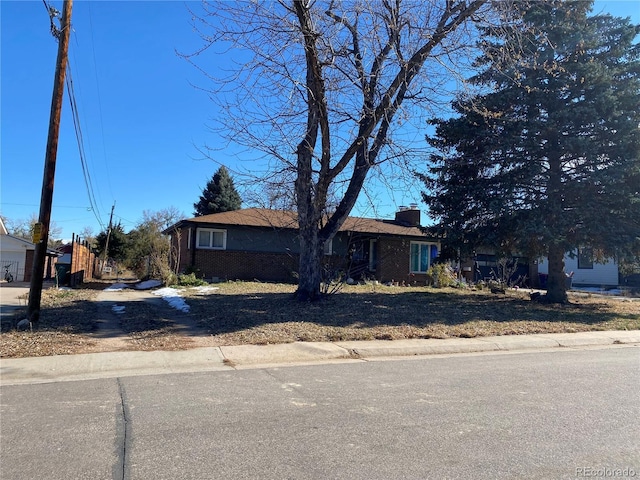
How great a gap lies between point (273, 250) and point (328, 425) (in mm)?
20138

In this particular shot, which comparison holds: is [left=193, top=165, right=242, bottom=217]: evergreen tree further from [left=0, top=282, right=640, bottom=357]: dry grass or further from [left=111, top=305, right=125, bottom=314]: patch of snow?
[left=111, top=305, right=125, bottom=314]: patch of snow

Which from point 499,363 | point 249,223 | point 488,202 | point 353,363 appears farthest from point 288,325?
point 249,223

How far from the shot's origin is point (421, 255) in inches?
1085

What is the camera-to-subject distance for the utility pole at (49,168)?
10.5 metres

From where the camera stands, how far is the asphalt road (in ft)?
13.0

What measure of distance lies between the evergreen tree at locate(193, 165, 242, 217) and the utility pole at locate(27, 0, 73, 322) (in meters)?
33.8

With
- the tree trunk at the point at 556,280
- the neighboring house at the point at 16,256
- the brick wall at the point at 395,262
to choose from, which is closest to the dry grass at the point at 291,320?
the tree trunk at the point at 556,280

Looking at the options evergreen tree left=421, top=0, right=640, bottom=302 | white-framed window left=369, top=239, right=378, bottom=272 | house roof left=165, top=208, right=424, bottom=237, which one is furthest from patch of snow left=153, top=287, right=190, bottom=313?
white-framed window left=369, top=239, right=378, bottom=272

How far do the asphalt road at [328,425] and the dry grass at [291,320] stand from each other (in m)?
2.55

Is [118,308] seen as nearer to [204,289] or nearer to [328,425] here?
[204,289]

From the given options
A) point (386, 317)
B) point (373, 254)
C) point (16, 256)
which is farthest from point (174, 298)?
point (16, 256)

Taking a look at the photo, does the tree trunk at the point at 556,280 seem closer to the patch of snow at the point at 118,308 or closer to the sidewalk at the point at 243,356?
the sidewalk at the point at 243,356

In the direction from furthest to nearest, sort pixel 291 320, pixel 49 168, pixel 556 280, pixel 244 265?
pixel 244 265 < pixel 556 280 < pixel 291 320 < pixel 49 168

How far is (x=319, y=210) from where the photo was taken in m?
13.5
